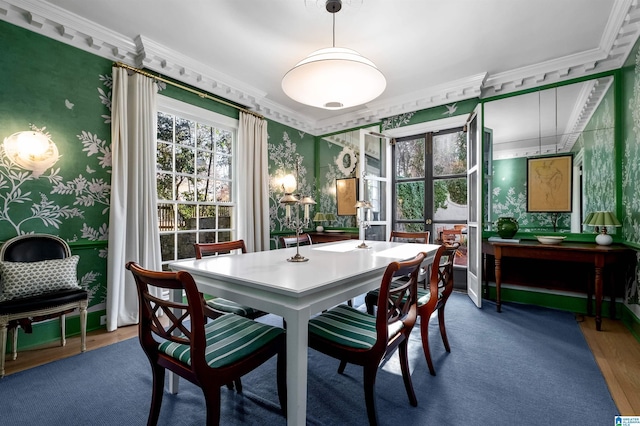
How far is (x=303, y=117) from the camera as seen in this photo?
4.78 meters

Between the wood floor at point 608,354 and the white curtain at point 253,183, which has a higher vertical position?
the white curtain at point 253,183

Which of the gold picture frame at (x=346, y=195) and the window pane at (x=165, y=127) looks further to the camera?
the gold picture frame at (x=346, y=195)

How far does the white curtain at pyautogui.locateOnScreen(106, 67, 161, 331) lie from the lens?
262cm

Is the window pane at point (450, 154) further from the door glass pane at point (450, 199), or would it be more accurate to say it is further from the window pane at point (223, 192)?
the window pane at point (223, 192)

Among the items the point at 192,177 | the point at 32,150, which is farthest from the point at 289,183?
the point at 32,150

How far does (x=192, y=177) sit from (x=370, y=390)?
119 inches

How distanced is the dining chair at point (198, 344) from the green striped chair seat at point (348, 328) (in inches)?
8.4

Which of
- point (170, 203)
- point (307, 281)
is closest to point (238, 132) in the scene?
point (170, 203)

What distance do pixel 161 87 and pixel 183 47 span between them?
496mm

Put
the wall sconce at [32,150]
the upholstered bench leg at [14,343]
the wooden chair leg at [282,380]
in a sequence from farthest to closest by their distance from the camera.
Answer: the wall sconce at [32,150] < the upholstered bench leg at [14,343] < the wooden chair leg at [282,380]

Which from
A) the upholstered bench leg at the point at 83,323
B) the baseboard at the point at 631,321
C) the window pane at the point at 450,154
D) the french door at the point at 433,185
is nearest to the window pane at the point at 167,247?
the upholstered bench leg at the point at 83,323

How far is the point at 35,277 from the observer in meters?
2.10

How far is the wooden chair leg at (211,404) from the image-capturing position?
1081mm

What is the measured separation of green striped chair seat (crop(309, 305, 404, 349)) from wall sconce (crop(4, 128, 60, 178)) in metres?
2.58
